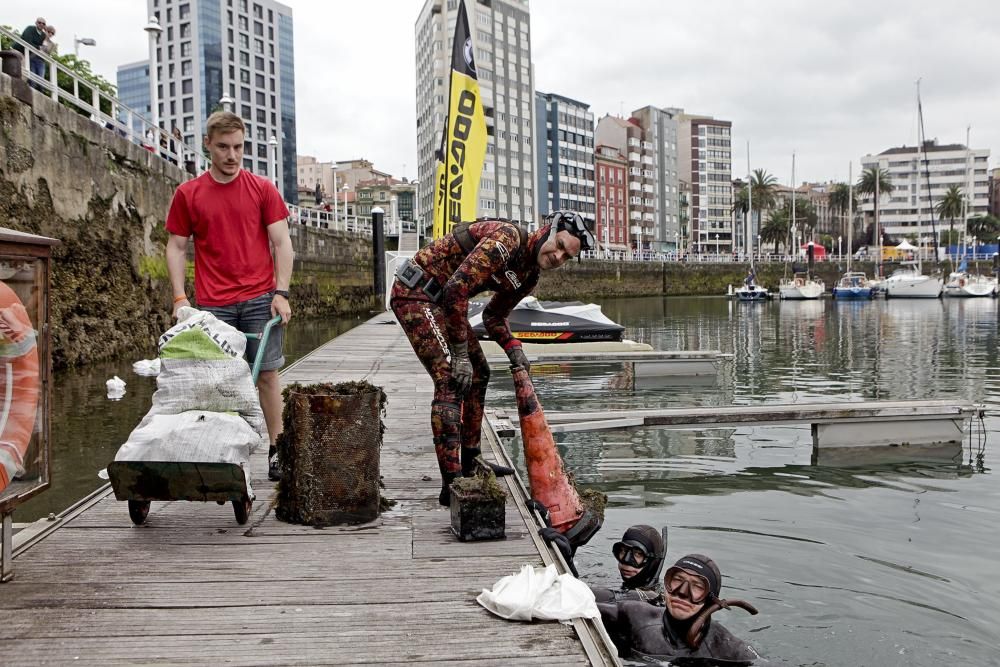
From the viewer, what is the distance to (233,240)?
4.80 metres

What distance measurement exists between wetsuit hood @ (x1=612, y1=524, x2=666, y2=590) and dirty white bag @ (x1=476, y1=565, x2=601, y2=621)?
1585mm

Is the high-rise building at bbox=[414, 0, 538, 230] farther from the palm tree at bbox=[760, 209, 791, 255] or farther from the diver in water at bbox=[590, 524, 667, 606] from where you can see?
the diver in water at bbox=[590, 524, 667, 606]

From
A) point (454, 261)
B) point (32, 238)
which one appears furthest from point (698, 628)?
point (32, 238)

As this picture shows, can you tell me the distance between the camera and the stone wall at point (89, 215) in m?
13.6

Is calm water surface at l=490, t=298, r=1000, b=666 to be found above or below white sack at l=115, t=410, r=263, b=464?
below

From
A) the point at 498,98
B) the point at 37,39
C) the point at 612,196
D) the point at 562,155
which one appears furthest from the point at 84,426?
the point at 612,196

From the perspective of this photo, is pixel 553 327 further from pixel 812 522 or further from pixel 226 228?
pixel 226 228

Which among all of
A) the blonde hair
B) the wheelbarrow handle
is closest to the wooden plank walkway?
the wheelbarrow handle

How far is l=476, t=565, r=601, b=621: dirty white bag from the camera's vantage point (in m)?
3.11

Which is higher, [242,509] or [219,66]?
[219,66]

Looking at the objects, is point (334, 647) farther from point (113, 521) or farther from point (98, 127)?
point (98, 127)

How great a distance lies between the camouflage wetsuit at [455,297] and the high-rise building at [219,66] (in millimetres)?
105208

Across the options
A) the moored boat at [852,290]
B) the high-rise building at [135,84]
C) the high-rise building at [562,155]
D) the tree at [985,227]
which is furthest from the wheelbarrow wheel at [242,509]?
the high-rise building at [135,84]

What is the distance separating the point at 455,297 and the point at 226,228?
1.41 m
